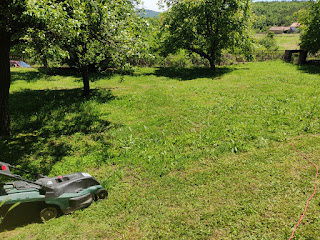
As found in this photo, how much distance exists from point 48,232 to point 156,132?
508cm

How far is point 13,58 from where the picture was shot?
3228 cm

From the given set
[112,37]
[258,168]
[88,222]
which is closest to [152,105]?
[112,37]

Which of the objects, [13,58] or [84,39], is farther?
[13,58]

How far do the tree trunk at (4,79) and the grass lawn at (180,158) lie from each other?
0.60m

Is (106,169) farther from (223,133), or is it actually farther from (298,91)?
(298,91)

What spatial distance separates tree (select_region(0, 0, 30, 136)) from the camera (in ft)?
20.6

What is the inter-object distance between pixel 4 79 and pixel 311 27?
26213 millimetres

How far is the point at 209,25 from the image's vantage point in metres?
21.6

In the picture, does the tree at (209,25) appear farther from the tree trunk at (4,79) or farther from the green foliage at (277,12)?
the green foliage at (277,12)

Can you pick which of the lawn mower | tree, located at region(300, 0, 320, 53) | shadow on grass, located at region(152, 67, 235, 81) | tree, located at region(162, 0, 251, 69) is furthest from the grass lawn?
tree, located at region(300, 0, 320, 53)

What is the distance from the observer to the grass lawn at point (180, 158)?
14.5 ft

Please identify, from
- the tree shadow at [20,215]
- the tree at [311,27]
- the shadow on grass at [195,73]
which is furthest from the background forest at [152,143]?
the tree at [311,27]

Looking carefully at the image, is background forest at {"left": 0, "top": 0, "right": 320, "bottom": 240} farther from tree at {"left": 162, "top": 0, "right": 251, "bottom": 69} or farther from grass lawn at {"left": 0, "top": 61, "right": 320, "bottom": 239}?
tree at {"left": 162, "top": 0, "right": 251, "bottom": 69}

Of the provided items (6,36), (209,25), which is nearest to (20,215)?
(6,36)
